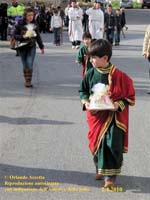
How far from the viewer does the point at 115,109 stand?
5508 millimetres

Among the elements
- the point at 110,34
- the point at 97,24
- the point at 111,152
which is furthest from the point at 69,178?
the point at 110,34

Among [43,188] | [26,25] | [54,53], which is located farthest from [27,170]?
[54,53]

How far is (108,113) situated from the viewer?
5.65 meters

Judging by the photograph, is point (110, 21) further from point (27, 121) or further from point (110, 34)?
point (27, 121)

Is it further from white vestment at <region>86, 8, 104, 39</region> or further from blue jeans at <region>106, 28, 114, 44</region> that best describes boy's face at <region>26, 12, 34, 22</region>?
blue jeans at <region>106, 28, 114, 44</region>

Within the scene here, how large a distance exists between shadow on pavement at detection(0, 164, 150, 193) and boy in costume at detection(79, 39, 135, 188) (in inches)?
12.1

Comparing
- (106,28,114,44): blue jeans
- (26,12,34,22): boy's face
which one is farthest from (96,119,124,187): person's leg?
(106,28,114,44): blue jeans

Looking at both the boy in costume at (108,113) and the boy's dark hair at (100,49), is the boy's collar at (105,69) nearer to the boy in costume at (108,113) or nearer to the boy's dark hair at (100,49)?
the boy in costume at (108,113)

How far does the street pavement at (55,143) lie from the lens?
19.3 feet

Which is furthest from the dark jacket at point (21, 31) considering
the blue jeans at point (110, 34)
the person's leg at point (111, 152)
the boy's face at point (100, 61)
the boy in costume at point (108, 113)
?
the blue jeans at point (110, 34)

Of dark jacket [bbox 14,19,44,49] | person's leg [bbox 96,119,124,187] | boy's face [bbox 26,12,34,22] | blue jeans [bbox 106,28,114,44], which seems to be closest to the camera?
person's leg [bbox 96,119,124,187]

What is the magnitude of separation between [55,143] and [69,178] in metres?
1.56

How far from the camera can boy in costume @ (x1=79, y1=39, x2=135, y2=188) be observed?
556cm

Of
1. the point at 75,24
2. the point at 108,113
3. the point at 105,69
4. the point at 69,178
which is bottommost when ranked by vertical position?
the point at 75,24
